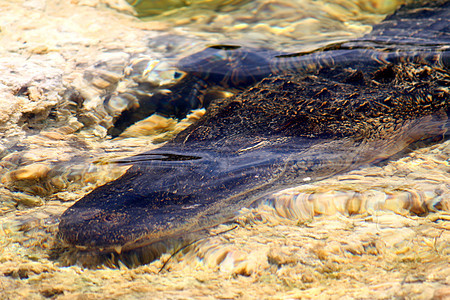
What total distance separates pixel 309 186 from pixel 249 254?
626 millimetres

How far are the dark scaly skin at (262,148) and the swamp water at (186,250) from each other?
0.11m

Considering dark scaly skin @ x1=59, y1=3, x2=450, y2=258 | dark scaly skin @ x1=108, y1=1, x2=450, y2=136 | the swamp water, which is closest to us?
the swamp water

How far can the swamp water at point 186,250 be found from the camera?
132 centimetres

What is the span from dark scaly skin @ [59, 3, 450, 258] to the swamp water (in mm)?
107

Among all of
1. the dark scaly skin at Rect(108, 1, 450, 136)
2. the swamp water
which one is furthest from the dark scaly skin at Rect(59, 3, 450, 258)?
the dark scaly skin at Rect(108, 1, 450, 136)

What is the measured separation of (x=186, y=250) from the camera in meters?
1.55

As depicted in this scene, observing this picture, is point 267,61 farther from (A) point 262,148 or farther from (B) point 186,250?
(B) point 186,250

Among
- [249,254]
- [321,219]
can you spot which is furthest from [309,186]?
[249,254]

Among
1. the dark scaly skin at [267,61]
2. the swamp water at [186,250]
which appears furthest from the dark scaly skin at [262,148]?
the dark scaly skin at [267,61]

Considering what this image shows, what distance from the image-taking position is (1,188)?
6.41ft

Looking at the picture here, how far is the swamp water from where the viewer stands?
1316mm

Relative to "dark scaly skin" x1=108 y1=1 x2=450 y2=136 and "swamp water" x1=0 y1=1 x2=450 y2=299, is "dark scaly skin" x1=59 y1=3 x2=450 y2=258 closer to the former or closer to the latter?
"swamp water" x1=0 y1=1 x2=450 y2=299

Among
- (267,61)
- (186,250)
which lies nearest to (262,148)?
(186,250)

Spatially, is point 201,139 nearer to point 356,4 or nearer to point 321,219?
point 321,219
